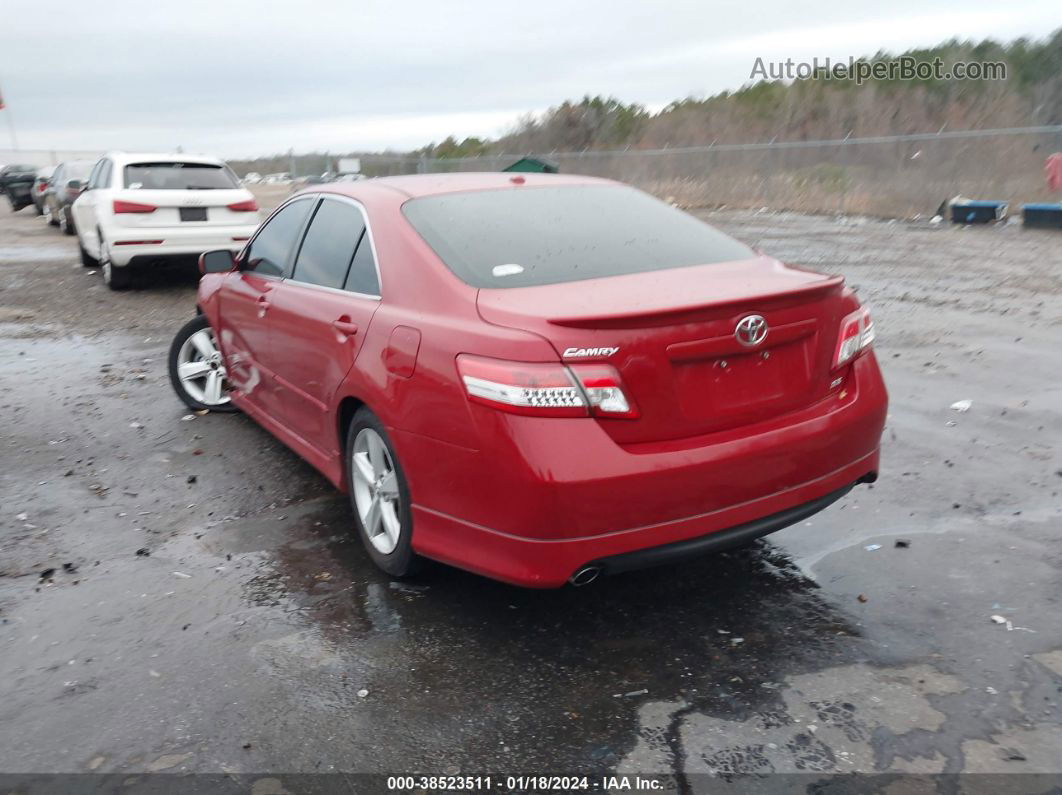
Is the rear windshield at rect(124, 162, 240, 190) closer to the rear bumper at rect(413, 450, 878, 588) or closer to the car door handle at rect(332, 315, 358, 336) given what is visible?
the car door handle at rect(332, 315, 358, 336)

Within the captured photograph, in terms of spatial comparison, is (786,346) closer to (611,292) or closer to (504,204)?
(611,292)

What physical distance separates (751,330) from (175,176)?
10.5m

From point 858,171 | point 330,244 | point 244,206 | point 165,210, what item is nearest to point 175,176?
point 165,210

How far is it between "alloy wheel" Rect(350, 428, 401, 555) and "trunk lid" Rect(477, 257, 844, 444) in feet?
2.87

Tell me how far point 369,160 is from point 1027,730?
40543 mm

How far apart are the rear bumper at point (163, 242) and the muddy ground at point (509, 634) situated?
609 cm

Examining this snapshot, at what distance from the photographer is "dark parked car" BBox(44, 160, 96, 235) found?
18953mm

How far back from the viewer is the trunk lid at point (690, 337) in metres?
3.12

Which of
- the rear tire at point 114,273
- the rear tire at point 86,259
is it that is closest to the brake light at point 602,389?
the rear tire at point 114,273

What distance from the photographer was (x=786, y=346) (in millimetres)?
3408

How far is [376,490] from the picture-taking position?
13.0 feet

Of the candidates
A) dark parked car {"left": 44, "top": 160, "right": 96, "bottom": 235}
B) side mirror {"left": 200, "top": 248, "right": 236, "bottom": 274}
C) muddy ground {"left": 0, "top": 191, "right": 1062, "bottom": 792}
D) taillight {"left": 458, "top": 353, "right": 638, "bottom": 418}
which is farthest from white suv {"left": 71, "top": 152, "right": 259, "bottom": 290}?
taillight {"left": 458, "top": 353, "right": 638, "bottom": 418}

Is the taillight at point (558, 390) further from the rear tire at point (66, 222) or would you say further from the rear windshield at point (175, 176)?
the rear tire at point (66, 222)

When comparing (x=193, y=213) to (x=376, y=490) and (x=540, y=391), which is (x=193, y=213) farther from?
(x=540, y=391)
